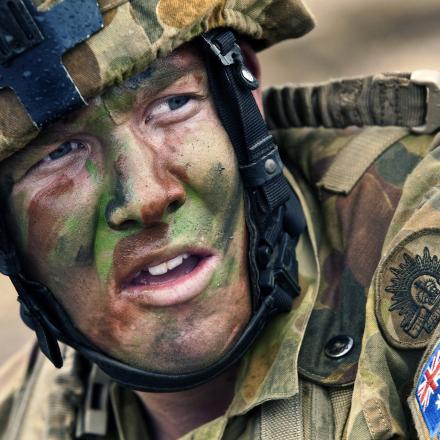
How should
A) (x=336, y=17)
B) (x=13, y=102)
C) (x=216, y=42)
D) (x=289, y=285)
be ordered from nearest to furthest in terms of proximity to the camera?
(x=13, y=102) < (x=216, y=42) < (x=289, y=285) < (x=336, y=17)

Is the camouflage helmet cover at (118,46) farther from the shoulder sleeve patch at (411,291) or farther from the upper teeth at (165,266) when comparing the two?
the shoulder sleeve patch at (411,291)

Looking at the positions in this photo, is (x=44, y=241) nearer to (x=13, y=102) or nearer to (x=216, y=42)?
(x=13, y=102)

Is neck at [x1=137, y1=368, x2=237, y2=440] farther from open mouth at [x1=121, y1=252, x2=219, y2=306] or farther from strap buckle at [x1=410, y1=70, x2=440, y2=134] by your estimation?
strap buckle at [x1=410, y1=70, x2=440, y2=134]

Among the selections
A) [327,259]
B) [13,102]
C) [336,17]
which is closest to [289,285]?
[327,259]

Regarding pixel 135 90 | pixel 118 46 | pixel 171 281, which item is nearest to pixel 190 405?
pixel 171 281

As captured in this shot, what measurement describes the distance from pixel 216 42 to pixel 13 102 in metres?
0.48

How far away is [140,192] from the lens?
2424 millimetres

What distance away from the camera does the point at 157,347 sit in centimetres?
261

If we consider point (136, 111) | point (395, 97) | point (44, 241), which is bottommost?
point (395, 97)

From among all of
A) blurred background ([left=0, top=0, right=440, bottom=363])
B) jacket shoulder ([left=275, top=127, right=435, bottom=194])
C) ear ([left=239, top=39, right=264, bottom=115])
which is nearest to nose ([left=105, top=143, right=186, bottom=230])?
ear ([left=239, top=39, right=264, bottom=115])

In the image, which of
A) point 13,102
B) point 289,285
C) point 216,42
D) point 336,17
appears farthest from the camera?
point 336,17

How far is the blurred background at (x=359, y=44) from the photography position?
632cm

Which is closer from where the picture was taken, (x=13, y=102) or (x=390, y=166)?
(x=13, y=102)

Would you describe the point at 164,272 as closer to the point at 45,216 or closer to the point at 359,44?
the point at 45,216
